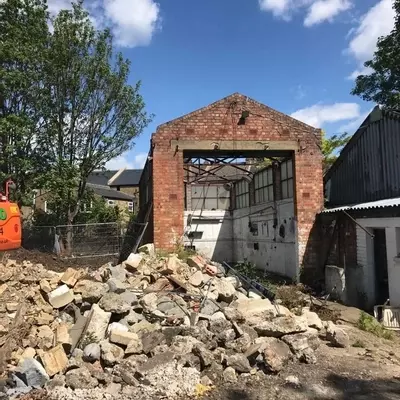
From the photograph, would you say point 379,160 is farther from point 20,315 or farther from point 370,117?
point 20,315

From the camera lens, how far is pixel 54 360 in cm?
591

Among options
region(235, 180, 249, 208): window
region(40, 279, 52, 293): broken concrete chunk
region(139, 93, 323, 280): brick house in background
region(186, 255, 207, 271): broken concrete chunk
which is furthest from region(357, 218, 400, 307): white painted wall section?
region(235, 180, 249, 208): window

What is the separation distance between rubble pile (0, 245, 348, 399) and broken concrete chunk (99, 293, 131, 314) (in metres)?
0.02

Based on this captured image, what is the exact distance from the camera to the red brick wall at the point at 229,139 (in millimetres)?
12648

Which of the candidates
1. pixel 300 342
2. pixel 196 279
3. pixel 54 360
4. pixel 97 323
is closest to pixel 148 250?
pixel 196 279

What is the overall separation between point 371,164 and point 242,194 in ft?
29.3

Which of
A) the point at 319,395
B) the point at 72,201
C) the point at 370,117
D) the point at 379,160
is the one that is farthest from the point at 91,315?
the point at 72,201

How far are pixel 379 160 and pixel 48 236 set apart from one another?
11871 millimetres

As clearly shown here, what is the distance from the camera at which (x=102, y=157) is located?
61.0 ft

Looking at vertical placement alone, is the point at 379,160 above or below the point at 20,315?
above

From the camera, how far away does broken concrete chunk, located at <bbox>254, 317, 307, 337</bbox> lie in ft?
22.4

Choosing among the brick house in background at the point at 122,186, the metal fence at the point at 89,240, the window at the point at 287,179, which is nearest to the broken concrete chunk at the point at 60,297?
the metal fence at the point at 89,240

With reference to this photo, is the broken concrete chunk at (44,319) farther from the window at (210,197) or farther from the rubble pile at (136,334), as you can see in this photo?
the window at (210,197)

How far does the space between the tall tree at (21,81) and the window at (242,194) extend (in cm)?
935
